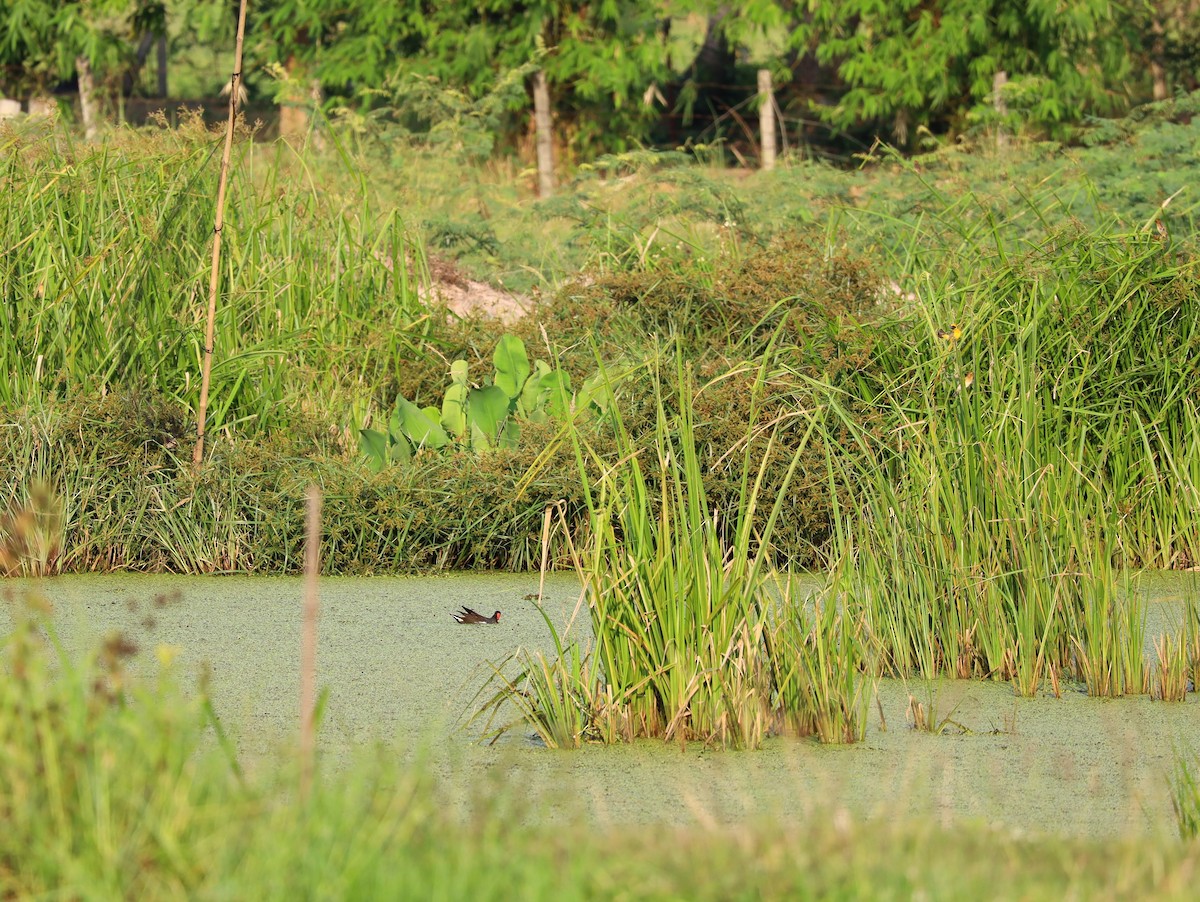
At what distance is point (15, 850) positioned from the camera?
190 centimetres

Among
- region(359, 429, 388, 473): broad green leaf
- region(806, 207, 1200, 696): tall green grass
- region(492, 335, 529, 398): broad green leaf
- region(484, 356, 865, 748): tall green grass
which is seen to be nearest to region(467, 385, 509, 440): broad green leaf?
region(492, 335, 529, 398): broad green leaf

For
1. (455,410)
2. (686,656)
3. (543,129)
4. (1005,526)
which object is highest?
(543,129)

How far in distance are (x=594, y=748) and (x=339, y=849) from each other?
4.91 ft

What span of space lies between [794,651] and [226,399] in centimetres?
314

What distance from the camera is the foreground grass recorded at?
1856 mm

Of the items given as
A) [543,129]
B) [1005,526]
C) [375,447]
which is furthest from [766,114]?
[1005,526]

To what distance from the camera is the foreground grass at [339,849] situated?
6.09 ft

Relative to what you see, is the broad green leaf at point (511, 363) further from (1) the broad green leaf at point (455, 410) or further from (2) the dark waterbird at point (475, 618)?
(2) the dark waterbird at point (475, 618)

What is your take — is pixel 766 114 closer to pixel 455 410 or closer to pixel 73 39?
pixel 73 39

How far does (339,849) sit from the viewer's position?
191 centimetres

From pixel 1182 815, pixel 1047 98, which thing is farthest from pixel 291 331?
pixel 1047 98

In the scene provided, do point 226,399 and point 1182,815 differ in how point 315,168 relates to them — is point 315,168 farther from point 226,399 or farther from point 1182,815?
point 1182,815

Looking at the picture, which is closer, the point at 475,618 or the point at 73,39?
the point at 475,618

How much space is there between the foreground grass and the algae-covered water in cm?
15
